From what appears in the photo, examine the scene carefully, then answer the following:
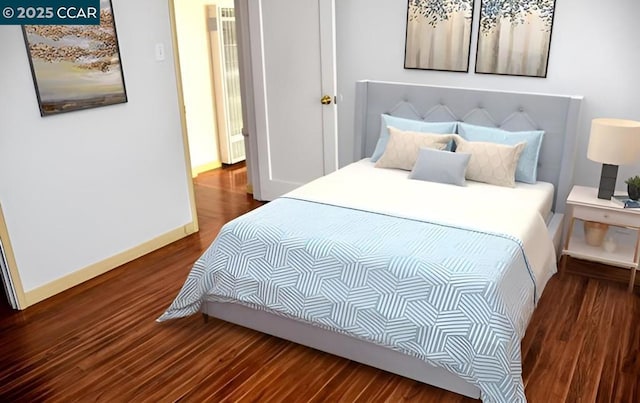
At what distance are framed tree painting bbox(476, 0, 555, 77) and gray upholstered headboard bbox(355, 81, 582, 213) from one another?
20 cm

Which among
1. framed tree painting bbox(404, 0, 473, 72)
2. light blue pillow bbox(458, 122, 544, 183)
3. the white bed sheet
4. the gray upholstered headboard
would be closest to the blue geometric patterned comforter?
the white bed sheet

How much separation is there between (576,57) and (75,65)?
3220 mm

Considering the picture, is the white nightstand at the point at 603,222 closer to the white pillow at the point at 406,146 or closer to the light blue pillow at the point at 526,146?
the light blue pillow at the point at 526,146

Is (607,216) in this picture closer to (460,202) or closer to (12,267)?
(460,202)

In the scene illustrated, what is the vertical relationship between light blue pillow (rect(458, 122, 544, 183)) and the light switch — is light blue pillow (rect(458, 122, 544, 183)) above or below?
below

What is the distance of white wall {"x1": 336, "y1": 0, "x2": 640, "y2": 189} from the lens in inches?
132

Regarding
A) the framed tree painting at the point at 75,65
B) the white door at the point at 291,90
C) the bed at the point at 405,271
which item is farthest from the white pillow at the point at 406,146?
the framed tree painting at the point at 75,65

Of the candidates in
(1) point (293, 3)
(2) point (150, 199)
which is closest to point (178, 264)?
(2) point (150, 199)

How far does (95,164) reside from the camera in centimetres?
356

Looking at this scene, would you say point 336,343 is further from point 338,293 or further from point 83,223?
point 83,223

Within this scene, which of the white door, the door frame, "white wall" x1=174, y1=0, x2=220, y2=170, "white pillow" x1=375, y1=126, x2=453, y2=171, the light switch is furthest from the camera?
"white wall" x1=174, y1=0, x2=220, y2=170

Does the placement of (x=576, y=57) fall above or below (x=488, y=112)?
above

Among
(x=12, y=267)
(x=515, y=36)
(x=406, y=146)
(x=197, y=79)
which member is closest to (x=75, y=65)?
(x=12, y=267)

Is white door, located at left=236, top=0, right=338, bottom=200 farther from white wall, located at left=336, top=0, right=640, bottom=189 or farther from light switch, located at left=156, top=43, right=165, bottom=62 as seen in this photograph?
light switch, located at left=156, top=43, right=165, bottom=62
